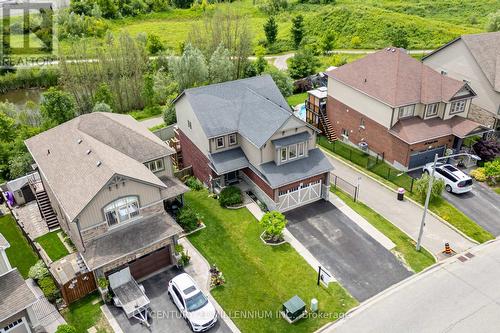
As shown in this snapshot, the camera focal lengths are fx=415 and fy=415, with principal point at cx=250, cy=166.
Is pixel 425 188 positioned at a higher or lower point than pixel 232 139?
lower

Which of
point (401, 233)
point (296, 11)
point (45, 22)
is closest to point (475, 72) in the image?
point (401, 233)

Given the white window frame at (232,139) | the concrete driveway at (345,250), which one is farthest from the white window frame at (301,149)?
the white window frame at (232,139)

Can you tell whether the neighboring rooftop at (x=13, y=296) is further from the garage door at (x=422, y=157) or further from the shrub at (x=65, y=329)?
the garage door at (x=422, y=157)

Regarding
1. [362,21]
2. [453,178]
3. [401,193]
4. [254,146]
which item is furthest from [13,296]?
[362,21]

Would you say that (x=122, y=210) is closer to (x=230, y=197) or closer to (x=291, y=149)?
(x=230, y=197)

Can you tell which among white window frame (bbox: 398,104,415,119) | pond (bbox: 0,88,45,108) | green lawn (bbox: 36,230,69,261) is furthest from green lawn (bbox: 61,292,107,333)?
pond (bbox: 0,88,45,108)

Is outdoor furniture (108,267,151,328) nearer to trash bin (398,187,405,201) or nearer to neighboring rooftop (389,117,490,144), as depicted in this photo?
trash bin (398,187,405,201)

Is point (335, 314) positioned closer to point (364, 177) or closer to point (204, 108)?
point (364, 177)
